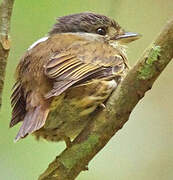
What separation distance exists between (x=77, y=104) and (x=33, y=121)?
28cm

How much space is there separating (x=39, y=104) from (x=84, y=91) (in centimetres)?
24

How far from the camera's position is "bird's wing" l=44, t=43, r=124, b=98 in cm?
313

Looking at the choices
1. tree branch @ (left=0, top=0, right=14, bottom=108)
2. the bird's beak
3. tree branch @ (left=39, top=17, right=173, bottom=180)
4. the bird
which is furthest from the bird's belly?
the bird's beak

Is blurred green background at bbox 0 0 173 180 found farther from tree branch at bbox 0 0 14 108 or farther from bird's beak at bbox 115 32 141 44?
tree branch at bbox 0 0 14 108

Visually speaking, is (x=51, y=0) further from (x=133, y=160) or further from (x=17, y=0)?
(x=133, y=160)

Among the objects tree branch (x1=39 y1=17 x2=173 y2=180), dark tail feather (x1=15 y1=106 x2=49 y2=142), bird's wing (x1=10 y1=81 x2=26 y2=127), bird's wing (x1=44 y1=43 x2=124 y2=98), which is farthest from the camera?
bird's wing (x1=10 y1=81 x2=26 y2=127)

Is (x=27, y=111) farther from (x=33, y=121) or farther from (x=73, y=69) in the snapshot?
(x=73, y=69)

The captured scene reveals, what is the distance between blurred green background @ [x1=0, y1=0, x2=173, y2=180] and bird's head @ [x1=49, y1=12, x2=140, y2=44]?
0.30 ft

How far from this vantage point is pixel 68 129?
3.37 metres

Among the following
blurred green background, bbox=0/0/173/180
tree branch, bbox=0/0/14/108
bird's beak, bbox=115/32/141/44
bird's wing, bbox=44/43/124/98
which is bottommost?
blurred green background, bbox=0/0/173/180

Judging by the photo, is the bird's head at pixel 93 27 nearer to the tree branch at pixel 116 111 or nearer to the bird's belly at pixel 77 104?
the bird's belly at pixel 77 104

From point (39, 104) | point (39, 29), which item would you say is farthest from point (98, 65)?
point (39, 29)

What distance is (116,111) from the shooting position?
112 inches

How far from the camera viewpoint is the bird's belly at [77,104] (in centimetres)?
318
